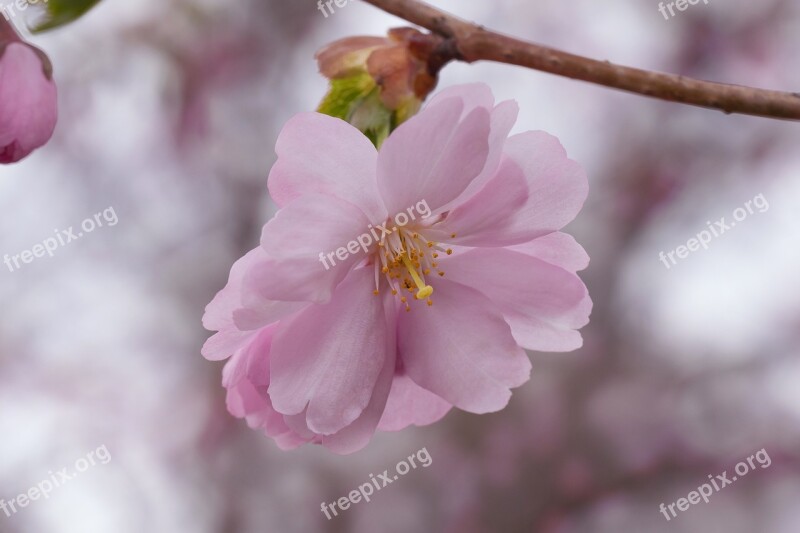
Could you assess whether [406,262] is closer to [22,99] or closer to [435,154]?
[435,154]

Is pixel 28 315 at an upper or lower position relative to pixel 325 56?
lower

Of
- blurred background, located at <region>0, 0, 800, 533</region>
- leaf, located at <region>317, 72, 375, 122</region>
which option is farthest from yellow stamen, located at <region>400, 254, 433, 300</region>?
blurred background, located at <region>0, 0, 800, 533</region>

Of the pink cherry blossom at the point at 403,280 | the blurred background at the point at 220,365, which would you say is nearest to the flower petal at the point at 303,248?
the pink cherry blossom at the point at 403,280

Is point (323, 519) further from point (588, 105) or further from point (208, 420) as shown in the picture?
point (588, 105)

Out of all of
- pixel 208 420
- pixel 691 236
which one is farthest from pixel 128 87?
pixel 691 236

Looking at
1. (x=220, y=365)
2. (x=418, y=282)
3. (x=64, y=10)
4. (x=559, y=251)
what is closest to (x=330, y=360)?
(x=418, y=282)

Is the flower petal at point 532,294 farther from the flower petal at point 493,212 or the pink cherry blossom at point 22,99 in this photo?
the pink cherry blossom at point 22,99
